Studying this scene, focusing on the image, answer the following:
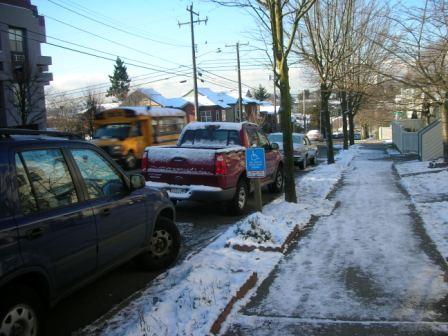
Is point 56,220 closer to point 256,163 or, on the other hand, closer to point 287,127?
point 256,163

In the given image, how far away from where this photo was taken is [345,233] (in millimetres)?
8117

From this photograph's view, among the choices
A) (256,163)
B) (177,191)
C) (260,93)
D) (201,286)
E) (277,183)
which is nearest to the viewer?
(201,286)

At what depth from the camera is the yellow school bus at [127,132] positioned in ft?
68.9

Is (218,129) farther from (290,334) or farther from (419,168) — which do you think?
(419,168)

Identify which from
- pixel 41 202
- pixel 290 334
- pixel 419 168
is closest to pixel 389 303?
pixel 290 334

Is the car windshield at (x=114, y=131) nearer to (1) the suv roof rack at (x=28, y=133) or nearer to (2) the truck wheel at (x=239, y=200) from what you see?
(2) the truck wheel at (x=239, y=200)

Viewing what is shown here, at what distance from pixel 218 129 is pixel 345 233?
14.4 feet

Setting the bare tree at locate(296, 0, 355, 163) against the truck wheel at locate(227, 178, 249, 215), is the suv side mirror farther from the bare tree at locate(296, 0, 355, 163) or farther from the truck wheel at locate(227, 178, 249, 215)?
the bare tree at locate(296, 0, 355, 163)

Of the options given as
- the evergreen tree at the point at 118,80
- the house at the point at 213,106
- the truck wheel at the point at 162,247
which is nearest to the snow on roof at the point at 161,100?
the house at the point at 213,106

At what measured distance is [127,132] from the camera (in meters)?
21.4

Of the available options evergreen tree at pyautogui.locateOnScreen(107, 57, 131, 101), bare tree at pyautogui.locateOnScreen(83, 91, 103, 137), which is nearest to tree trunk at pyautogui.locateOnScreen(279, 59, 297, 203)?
bare tree at pyautogui.locateOnScreen(83, 91, 103, 137)

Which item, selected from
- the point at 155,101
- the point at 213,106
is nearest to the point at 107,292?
the point at 155,101

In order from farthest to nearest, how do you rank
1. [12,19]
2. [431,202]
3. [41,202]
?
[12,19] → [431,202] → [41,202]

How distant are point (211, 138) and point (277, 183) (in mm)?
2800
